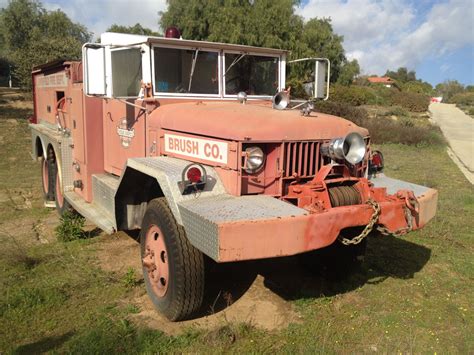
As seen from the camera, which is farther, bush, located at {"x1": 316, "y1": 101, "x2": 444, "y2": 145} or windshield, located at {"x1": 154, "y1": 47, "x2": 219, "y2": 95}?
bush, located at {"x1": 316, "y1": 101, "x2": 444, "y2": 145}

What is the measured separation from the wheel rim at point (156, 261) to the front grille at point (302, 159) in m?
1.17

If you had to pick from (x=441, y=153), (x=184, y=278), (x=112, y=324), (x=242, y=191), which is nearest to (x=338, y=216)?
(x=242, y=191)

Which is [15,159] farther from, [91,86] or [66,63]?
[91,86]

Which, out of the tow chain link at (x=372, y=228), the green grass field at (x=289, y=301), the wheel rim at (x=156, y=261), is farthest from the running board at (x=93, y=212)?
the tow chain link at (x=372, y=228)

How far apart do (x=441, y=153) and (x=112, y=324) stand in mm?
14544

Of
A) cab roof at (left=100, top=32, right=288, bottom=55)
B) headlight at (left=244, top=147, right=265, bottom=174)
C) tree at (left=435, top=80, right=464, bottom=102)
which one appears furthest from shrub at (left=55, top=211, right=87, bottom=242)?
tree at (left=435, top=80, right=464, bottom=102)

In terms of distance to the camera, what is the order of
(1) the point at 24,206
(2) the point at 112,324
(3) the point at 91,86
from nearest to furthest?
Result: (2) the point at 112,324
(3) the point at 91,86
(1) the point at 24,206

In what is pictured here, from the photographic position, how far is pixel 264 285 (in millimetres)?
4703

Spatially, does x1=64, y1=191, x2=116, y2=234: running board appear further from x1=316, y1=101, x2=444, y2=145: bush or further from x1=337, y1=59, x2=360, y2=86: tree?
x1=337, y1=59, x2=360, y2=86: tree

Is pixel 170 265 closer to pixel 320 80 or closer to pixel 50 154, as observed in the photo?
pixel 320 80

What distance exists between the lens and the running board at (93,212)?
4.90 meters

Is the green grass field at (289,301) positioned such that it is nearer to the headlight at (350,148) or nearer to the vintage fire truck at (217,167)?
the vintage fire truck at (217,167)

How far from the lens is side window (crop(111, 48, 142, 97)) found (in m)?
4.72

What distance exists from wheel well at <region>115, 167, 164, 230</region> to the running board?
151 millimetres
